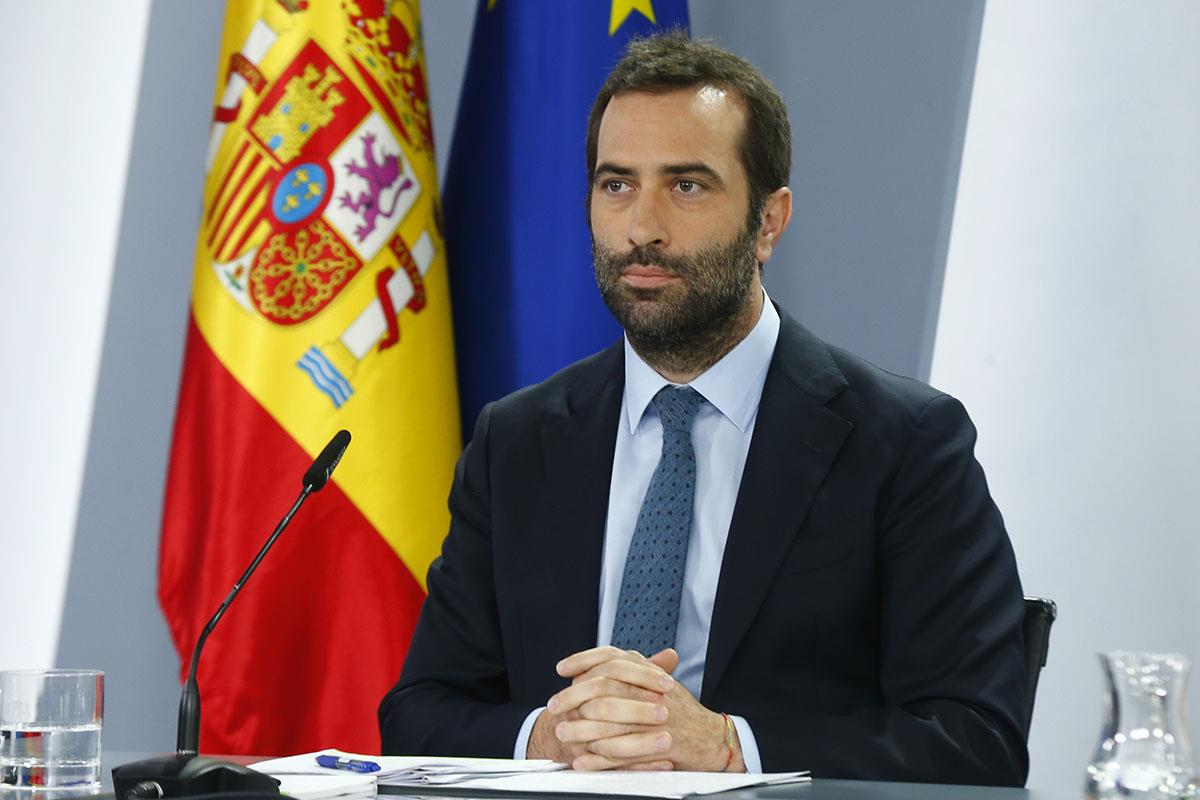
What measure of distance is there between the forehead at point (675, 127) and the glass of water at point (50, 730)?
1.08 meters

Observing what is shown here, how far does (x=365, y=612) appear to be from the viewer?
2.79 m

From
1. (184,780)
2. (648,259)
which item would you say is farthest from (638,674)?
(648,259)

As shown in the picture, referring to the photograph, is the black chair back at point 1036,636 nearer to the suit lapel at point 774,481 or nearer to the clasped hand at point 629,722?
the suit lapel at point 774,481

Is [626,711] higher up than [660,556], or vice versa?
[660,556]

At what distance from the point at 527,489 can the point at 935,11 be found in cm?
166

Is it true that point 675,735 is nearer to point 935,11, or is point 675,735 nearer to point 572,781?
point 572,781

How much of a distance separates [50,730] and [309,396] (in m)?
1.40

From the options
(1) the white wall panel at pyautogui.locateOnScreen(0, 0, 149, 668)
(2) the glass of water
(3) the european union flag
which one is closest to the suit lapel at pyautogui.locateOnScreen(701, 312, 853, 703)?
(2) the glass of water

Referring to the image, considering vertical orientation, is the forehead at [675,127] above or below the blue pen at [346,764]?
above

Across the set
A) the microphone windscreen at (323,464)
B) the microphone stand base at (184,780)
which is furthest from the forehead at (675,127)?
the microphone stand base at (184,780)

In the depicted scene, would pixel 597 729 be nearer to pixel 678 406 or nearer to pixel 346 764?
pixel 346 764

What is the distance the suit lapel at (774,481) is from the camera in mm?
1882

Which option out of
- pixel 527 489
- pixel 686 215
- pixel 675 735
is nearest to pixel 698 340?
pixel 686 215

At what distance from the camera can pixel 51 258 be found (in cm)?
328
